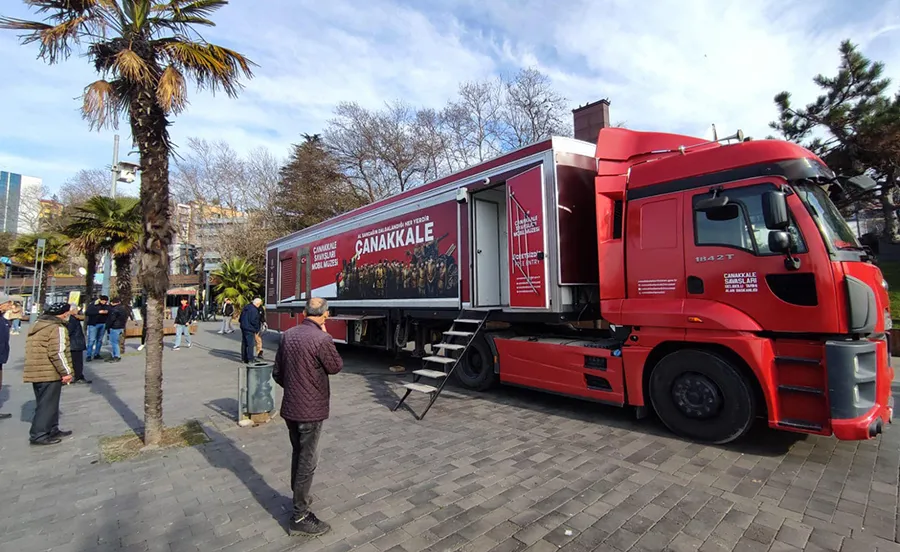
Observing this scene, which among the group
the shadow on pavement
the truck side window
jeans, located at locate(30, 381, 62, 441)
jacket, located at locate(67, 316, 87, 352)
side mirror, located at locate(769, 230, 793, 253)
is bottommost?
the shadow on pavement

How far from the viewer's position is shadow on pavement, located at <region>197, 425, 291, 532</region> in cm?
360

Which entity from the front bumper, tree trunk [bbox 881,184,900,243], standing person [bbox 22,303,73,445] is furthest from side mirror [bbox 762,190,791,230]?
tree trunk [bbox 881,184,900,243]

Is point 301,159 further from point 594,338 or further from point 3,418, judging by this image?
point 594,338

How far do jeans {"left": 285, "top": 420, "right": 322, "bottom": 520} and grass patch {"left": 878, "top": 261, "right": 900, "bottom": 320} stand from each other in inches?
601

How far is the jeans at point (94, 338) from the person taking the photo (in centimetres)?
1244

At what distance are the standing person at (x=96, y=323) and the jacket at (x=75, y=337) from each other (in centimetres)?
334

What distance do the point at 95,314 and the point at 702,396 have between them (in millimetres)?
14168

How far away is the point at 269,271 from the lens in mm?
15305

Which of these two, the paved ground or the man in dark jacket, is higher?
the man in dark jacket

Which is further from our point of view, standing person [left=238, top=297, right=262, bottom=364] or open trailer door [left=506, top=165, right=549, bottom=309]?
standing person [left=238, top=297, right=262, bottom=364]

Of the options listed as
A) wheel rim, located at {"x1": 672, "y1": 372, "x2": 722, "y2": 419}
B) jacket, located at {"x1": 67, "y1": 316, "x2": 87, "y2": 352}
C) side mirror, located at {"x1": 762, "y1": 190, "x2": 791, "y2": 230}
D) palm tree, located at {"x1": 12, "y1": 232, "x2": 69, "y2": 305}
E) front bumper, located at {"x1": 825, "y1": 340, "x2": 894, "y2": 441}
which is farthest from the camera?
palm tree, located at {"x1": 12, "y1": 232, "x2": 69, "y2": 305}

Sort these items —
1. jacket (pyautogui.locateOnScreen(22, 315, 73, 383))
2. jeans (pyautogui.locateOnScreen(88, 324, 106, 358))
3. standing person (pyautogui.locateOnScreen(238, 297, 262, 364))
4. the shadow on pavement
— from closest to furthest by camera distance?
the shadow on pavement → jacket (pyautogui.locateOnScreen(22, 315, 73, 383)) → standing person (pyautogui.locateOnScreen(238, 297, 262, 364)) → jeans (pyautogui.locateOnScreen(88, 324, 106, 358))

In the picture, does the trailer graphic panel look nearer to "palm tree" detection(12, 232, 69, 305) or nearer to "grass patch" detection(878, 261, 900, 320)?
"grass patch" detection(878, 261, 900, 320)

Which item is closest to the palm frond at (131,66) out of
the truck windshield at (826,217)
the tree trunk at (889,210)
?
the truck windshield at (826,217)
